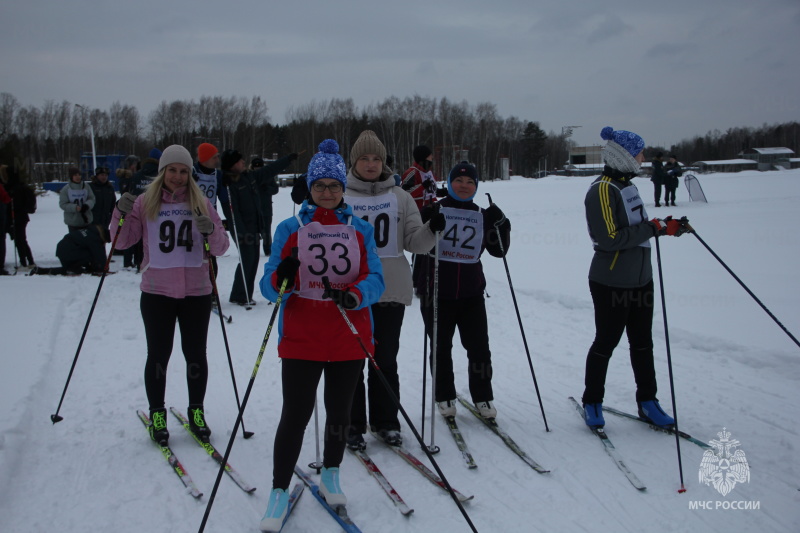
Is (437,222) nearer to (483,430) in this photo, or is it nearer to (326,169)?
(326,169)

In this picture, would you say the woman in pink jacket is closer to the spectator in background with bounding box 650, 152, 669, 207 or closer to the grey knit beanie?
the grey knit beanie

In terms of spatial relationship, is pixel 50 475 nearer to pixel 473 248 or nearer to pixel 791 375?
pixel 473 248

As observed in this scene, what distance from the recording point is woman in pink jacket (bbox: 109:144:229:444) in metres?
3.67

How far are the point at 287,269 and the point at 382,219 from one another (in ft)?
3.57

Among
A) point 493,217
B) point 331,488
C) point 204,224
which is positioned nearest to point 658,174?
point 493,217

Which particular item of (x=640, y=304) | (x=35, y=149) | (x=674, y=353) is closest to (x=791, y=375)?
(x=674, y=353)

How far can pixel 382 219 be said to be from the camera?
3664mm

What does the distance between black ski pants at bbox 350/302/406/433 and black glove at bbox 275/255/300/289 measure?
0.91 metres

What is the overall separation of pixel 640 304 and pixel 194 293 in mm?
3209

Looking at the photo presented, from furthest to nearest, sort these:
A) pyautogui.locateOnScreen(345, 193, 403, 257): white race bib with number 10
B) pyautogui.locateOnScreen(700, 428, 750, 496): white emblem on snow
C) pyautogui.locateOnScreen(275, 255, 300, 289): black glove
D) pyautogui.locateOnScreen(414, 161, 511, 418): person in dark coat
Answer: pyautogui.locateOnScreen(414, 161, 511, 418): person in dark coat < pyautogui.locateOnScreen(345, 193, 403, 257): white race bib with number 10 < pyautogui.locateOnScreen(700, 428, 750, 496): white emblem on snow < pyautogui.locateOnScreen(275, 255, 300, 289): black glove

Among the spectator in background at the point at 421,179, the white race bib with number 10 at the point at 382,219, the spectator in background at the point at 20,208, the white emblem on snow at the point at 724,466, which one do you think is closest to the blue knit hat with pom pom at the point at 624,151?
the white race bib with number 10 at the point at 382,219

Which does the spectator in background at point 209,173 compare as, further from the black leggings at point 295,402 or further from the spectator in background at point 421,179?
the black leggings at point 295,402

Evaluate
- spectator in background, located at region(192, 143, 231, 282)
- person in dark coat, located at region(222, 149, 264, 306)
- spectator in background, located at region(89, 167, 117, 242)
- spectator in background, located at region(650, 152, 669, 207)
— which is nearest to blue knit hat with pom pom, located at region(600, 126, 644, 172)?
spectator in background, located at region(192, 143, 231, 282)

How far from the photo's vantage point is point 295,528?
9.36ft
